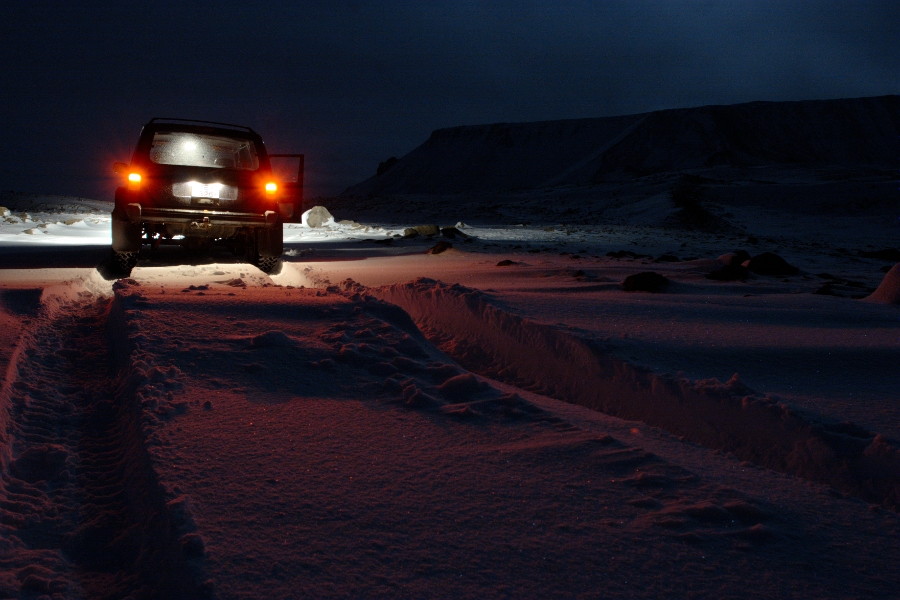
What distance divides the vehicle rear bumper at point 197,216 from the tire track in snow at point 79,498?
12.5 feet

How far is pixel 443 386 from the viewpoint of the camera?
3453 mm

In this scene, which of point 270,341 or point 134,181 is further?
point 134,181

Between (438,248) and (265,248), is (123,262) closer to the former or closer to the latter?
(265,248)

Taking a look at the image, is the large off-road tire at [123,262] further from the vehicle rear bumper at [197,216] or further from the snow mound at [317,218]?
the snow mound at [317,218]

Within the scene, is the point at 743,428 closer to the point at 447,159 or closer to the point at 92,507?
the point at 92,507

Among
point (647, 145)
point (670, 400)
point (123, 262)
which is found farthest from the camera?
point (647, 145)

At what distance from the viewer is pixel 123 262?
7723 millimetres

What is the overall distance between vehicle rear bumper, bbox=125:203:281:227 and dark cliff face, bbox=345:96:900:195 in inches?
2708

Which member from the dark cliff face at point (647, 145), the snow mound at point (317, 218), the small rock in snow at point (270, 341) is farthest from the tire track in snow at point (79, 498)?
the dark cliff face at point (647, 145)

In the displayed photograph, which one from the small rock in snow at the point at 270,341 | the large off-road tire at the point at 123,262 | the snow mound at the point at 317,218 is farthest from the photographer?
the snow mound at the point at 317,218

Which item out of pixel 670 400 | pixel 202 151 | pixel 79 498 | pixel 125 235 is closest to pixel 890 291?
pixel 670 400

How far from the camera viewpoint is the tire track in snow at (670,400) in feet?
8.91

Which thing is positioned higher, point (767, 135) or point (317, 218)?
point (767, 135)

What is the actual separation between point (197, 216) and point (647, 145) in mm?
88698
